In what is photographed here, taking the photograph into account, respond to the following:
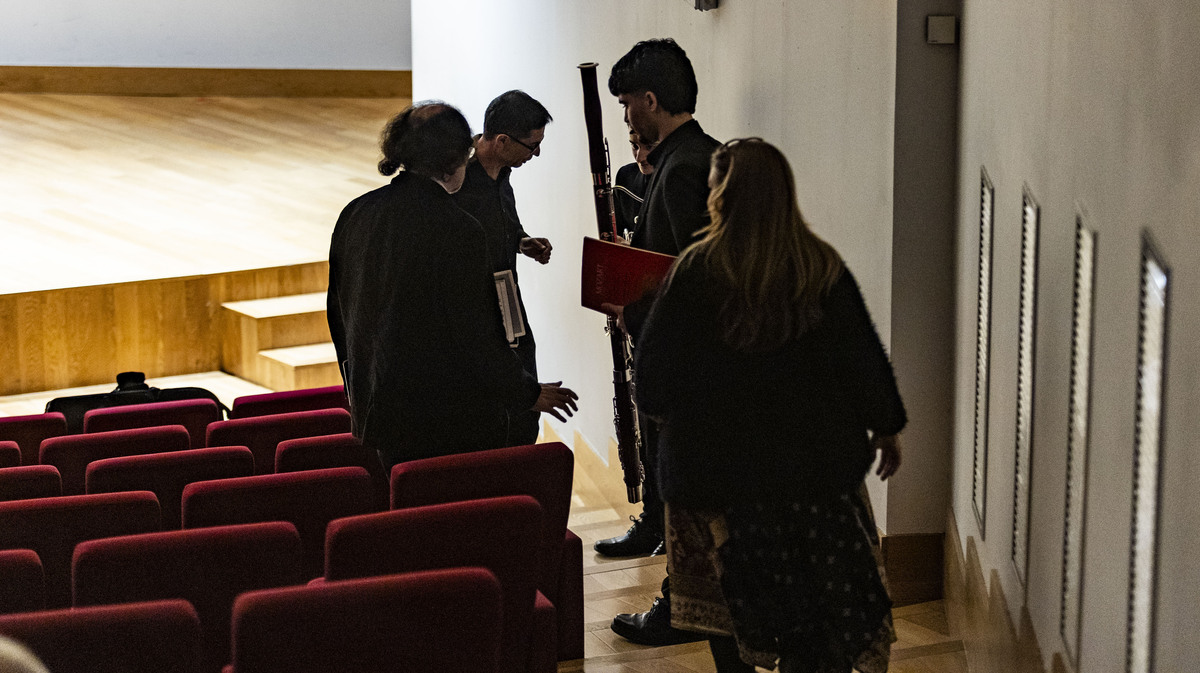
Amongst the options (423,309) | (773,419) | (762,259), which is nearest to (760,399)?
(773,419)

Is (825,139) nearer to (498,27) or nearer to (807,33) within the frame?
(807,33)

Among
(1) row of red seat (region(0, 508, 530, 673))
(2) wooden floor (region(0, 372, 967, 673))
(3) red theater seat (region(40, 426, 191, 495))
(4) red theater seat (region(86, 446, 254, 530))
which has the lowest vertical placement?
(2) wooden floor (region(0, 372, 967, 673))

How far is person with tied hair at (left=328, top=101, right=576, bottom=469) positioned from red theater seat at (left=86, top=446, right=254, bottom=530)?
22cm

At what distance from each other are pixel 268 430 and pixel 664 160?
2.90 feet

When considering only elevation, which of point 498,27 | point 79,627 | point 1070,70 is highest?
point 498,27

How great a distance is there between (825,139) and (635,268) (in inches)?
27.4

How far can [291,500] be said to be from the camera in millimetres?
1617

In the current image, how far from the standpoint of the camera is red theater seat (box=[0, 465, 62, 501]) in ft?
6.34

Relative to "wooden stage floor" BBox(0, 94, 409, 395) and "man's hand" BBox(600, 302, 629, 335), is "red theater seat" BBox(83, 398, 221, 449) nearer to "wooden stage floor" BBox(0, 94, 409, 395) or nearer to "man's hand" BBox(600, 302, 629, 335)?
"man's hand" BBox(600, 302, 629, 335)

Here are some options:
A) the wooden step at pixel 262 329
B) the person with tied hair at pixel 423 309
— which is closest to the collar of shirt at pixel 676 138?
the person with tied hair at pixel 423 309

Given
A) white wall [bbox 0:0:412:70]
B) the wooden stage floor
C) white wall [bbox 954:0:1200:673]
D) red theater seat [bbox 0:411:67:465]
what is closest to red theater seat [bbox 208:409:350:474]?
red theater seat [bbox 0:411:67:465]

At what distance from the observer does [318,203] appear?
699 centimetres

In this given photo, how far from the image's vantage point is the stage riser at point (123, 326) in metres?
5.43

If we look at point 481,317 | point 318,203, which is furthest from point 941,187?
point 318,203
